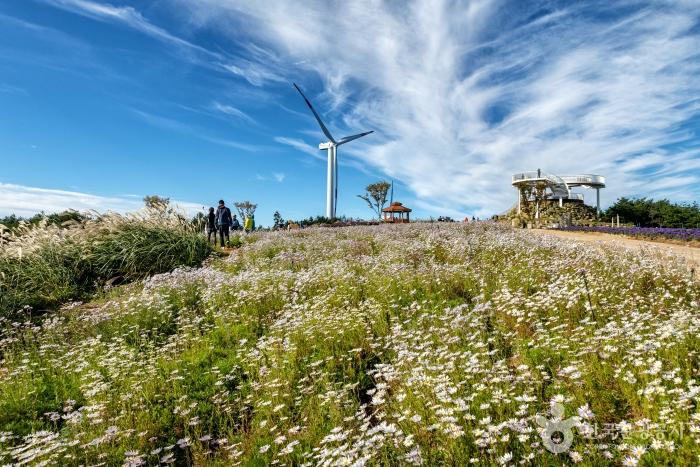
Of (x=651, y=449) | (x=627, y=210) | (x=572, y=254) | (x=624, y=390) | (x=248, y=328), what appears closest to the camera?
(x=651, y=449)

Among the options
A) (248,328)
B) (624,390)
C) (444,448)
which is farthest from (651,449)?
(248,328)

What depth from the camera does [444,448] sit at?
3.38 m

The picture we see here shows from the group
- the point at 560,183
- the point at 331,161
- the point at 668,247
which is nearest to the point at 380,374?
the point at 668,247

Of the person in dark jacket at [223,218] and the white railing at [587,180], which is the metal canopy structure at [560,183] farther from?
the person in dark jacket at [223,218]

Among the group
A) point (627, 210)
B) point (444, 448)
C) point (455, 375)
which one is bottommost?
point (444, 448)

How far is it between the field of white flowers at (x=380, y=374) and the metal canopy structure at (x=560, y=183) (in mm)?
50447

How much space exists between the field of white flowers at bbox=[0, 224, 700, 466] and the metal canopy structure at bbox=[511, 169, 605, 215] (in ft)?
166

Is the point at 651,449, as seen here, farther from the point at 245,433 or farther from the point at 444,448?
the point at 245,433

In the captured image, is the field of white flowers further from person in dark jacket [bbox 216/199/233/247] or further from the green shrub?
person in dark jacket [bbox 216/199/233/247]

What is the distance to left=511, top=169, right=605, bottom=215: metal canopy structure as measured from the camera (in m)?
56.4

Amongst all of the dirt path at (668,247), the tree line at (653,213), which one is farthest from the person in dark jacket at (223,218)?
the tree line at (653,213)

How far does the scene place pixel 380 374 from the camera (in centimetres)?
449

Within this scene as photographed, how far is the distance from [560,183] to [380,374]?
205 feet

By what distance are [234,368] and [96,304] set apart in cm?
712
